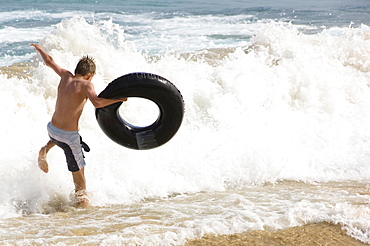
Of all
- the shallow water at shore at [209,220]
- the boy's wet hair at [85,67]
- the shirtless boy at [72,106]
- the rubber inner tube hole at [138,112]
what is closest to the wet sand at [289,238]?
the shallow water at shore at [209,220]

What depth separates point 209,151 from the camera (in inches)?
264

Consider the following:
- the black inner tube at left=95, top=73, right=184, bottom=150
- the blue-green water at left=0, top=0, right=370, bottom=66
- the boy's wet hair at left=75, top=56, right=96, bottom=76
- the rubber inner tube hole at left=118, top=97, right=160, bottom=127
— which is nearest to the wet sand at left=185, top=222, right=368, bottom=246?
the black inner tube at left=95, top=73, right=184, bottom=150

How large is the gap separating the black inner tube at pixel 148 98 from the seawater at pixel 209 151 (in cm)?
78

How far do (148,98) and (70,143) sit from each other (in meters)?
0.97

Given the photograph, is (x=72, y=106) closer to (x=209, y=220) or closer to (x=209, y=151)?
(x=209, y=220)

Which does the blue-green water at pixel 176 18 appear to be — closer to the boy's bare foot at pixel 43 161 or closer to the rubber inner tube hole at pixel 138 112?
the rubber inner tube hole at pixel 138 112

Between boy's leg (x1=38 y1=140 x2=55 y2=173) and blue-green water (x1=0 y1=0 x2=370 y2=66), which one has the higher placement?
blue-green water (x1=0 y1=0 x2=370 y2=66)

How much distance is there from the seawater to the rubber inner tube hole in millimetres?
21

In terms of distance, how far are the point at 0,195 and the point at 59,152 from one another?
1.07 m

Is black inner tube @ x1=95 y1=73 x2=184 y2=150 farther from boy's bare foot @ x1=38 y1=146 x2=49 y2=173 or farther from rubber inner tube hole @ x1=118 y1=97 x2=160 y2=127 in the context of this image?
rubber inner tube hole @ x1=118 y1=97 x2=160 y2=127

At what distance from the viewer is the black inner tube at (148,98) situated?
440 centimetres

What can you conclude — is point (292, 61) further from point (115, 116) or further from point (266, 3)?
point (266, 3)

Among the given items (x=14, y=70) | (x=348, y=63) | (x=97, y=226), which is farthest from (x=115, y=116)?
(x=348, y=63)

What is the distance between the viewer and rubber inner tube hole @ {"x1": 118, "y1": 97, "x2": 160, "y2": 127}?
7664 millimetres
